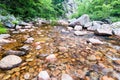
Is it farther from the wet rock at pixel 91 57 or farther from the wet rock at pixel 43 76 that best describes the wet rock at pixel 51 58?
the wet rock at pixel 91 57

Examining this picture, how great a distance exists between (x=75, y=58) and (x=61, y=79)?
31.7 inches

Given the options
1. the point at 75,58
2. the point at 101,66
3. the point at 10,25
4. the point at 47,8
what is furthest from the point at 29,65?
the point at 47,8

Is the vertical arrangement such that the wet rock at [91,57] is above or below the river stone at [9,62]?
below

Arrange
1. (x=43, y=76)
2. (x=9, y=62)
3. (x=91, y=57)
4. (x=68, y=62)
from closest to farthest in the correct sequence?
(x=43, y=76) < (x=9, y=62) < (x=68, y=62) < (x=91, y=57)

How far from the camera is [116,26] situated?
6512mm

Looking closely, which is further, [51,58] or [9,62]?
[51,58]

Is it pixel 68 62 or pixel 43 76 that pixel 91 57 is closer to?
pixel 68 62

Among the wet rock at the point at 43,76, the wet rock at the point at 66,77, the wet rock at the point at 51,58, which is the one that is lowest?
the wet rock at the point at 66,77

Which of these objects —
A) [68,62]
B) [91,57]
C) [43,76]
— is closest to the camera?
[43,76]

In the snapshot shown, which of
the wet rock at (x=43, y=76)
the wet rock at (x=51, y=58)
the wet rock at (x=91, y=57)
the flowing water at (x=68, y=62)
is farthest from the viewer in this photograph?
the wet rock at (x=91, y=57)

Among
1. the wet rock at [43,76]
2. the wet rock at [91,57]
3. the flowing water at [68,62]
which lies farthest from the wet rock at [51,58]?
the wet rock at [91,57]

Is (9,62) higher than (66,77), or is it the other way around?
(9,62)

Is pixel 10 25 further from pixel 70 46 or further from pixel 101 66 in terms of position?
pixel 101 66

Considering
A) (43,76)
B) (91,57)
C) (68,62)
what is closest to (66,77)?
(43,76)
